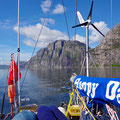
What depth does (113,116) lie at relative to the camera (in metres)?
6.50

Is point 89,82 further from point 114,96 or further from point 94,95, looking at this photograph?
point 114,96

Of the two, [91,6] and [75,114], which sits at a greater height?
[91,6]

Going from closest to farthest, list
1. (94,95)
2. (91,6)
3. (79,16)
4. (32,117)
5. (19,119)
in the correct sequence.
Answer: (19,119), (32,117), (94,95), (91,6), (79,16)

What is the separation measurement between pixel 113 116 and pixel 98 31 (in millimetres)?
9509

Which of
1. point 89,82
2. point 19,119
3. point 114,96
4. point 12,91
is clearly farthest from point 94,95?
point 12,91

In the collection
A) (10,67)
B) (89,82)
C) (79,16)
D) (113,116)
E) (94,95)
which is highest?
(79,16)

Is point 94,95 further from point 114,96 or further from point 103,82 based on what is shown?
point 114,96

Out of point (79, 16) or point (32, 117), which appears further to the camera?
point (79, 16)

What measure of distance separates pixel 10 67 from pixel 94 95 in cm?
607

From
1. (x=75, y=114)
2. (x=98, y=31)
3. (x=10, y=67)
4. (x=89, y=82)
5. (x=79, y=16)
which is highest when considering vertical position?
(x=79, y=16)

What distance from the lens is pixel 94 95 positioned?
596cm

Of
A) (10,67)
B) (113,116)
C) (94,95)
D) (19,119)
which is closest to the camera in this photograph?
(19,119)

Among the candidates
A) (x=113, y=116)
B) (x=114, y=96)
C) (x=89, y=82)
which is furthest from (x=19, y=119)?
(x=113, y=116)

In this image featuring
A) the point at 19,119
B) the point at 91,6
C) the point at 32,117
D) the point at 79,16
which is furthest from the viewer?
the point at 79,16
